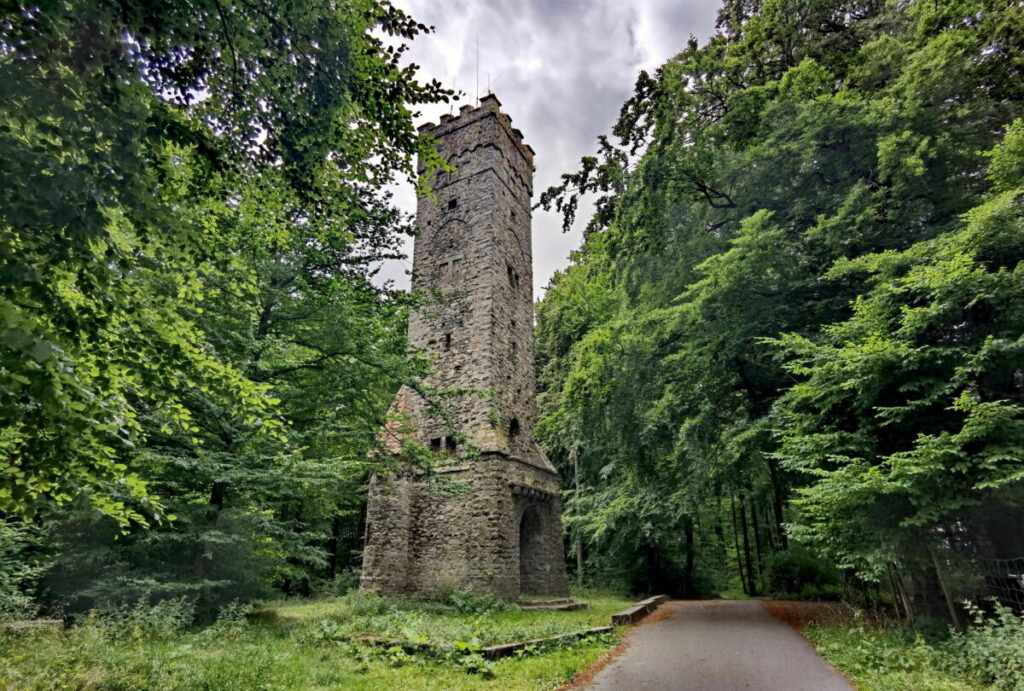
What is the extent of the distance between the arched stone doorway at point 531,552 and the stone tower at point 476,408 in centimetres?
3

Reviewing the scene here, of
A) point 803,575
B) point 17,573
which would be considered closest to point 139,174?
point 17,573

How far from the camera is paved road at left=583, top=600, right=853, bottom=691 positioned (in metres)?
5.43

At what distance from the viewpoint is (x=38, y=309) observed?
283 centimetres

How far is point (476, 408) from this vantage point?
1346cm

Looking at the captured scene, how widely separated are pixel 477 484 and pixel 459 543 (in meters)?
1.44

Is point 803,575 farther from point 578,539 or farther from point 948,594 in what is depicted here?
point 948,594

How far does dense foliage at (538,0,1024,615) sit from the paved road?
1563 millimetres

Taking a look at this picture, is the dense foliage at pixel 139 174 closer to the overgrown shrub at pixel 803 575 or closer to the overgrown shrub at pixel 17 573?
the overgrown shrub at pixel 17 573

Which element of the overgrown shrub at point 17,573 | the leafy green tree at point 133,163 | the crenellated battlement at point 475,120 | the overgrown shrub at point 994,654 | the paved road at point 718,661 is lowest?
the paved road at point 718,661

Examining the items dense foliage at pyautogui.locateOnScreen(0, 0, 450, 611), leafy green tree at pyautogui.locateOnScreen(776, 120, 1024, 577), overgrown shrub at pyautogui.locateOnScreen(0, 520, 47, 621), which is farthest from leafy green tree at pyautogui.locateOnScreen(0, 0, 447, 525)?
leafy green tree at pyautogui.locateOnScreen(776, 120, 1024, 577)

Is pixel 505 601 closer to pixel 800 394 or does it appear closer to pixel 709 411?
pixel 709 411

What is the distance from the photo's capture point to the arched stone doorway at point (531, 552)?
13.8 meters

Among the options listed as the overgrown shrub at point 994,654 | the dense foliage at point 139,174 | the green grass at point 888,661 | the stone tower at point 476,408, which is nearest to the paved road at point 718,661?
the green grass at point 888,661

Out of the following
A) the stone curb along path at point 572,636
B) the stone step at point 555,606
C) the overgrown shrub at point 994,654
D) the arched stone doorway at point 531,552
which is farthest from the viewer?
the arched stone doorway at point 531,552
